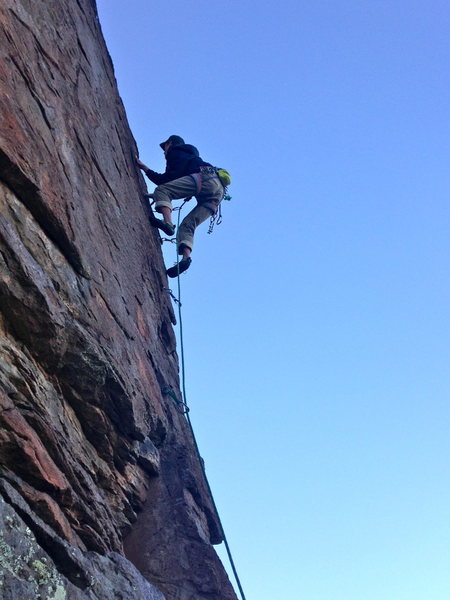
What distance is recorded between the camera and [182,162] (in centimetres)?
1259

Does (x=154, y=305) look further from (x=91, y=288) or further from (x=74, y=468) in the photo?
(x=74, y=468)

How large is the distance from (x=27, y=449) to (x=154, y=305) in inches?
184

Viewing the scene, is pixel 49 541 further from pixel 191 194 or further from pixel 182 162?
pixel 182 162

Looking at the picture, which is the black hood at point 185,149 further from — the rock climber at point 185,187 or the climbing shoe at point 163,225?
the climbing shoe at point 163,225

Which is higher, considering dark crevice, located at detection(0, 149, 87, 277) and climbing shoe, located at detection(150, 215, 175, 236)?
climbing shoe, located at detection(150, 215, 175, 236)

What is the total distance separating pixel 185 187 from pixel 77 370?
6.77 metres

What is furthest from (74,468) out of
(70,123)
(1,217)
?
(70,123)

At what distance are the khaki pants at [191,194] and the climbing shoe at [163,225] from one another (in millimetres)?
476

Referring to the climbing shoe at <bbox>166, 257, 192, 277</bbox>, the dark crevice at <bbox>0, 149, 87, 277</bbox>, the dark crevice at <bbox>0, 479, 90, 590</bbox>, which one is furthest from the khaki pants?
the dark crevice at <bbox>0, 479, 90, 590</bbox>

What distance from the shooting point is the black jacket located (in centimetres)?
1234

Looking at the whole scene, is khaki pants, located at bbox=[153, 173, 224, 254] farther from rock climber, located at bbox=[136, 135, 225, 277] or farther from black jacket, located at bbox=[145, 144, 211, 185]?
black jacket, located at bbox=[145, 144, 211, 185]

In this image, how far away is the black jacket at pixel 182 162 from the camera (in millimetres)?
12344

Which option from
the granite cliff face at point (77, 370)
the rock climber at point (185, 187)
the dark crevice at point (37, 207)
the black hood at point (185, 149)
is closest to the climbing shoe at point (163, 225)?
the rock climber at point (185, 187)

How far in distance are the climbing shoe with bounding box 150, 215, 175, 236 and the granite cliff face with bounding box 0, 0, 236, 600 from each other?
1.58 m
